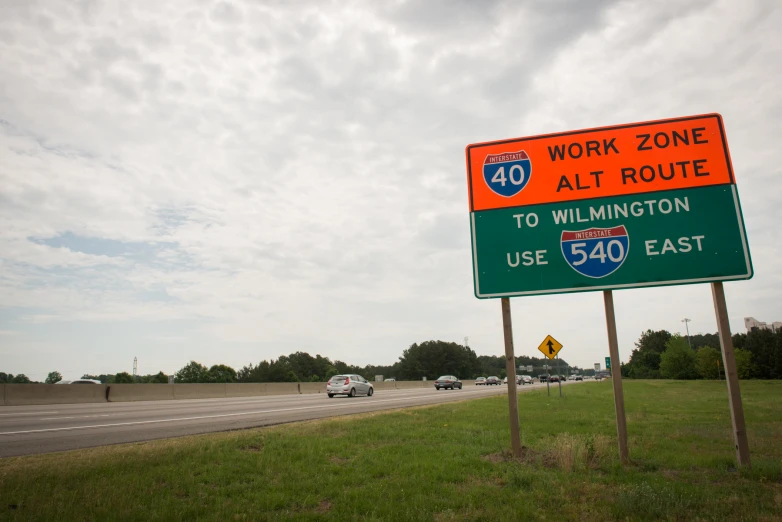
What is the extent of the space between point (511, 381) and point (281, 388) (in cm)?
3181

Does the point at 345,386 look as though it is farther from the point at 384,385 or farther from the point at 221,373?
the point at 221,373

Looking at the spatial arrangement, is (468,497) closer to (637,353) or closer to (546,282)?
(546,282)

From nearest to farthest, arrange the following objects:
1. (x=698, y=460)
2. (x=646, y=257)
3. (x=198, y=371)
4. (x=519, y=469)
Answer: (x=519, y=469), (x=698, y=460), (x=646, y=257), (x=198, y=371)

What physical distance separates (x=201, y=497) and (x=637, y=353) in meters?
184

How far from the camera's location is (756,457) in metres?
8.36

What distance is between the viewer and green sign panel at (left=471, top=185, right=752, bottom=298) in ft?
27.2

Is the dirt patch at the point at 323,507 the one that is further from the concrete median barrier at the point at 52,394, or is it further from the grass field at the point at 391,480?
the concrete median barrier at the point at 52,394

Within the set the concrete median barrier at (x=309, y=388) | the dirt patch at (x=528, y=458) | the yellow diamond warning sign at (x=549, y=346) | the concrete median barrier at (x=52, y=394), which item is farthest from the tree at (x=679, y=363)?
the dirt patch at (x=528, y=458)

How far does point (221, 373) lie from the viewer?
131 metres

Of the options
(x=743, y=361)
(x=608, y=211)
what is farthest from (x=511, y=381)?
(x=743, y=361)

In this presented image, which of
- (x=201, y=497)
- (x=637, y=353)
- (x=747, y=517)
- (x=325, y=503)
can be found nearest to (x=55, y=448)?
(x=201, y=497)

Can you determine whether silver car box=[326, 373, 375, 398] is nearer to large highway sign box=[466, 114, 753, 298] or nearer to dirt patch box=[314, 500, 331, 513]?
large highway sign box=[466, 114, 753, 298]

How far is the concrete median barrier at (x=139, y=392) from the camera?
81.9 ft

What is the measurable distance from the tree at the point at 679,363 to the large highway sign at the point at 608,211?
291 feet
